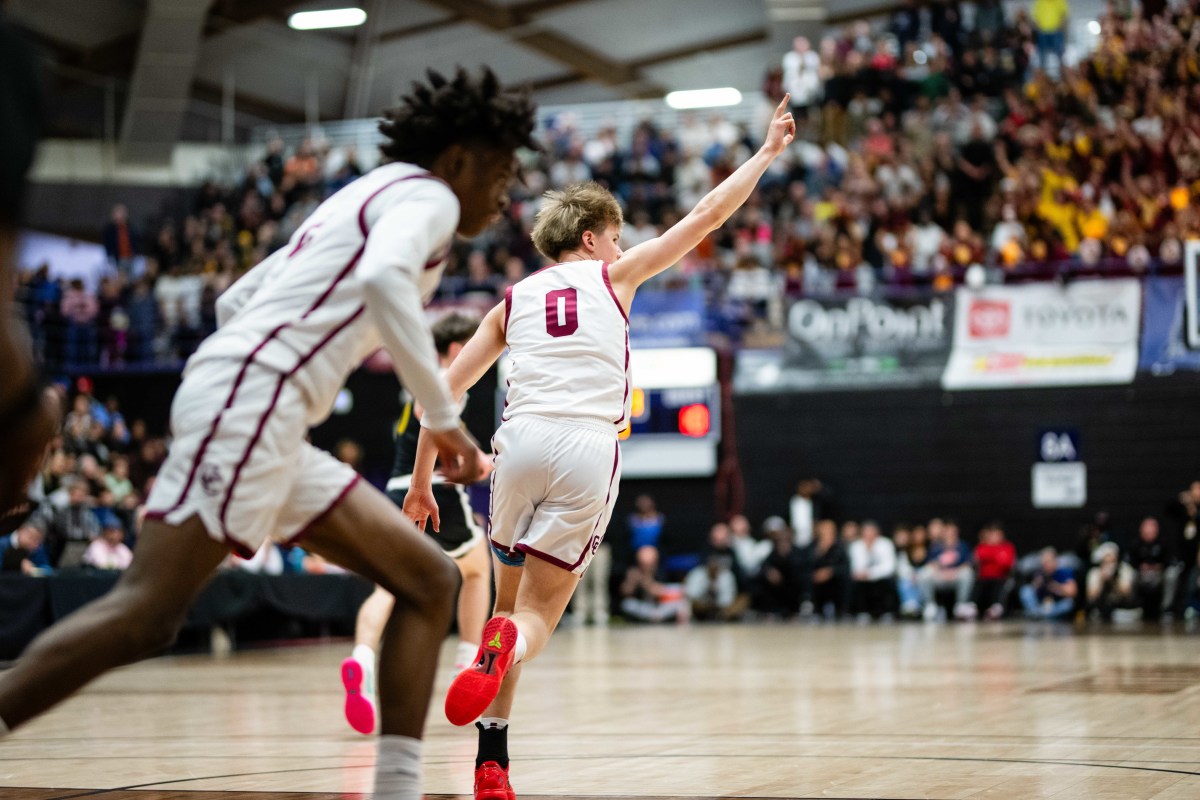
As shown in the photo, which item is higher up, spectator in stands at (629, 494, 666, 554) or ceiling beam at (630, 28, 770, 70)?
ceiling beam at (630, 28, 770, 70)

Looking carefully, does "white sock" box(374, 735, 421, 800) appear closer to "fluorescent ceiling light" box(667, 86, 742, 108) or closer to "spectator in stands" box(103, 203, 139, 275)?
"spectator in stands" box(103, 203, 139, 275)

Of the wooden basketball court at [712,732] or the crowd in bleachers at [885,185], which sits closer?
the wooden basketball court at [712,732]

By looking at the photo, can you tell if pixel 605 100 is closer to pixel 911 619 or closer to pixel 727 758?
pixel 911 619

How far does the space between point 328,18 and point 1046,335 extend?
1507cm

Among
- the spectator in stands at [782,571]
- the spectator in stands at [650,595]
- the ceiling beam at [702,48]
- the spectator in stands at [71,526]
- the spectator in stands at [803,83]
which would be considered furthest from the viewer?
the ceiling beam at [702,48]

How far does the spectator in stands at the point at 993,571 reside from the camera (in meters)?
18.9

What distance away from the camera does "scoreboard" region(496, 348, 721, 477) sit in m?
20.1

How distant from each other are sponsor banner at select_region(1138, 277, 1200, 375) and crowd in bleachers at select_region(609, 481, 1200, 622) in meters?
1.57

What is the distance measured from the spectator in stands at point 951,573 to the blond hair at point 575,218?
14702 millimetres

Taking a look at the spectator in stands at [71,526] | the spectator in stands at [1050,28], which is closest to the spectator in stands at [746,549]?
the spectator in stands at [1050,28]

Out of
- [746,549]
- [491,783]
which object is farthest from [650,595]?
[491,783]

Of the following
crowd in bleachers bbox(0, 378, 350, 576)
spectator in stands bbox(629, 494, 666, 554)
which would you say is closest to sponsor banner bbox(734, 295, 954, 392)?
spectator in stands bbox(629, 494, 666, 554)

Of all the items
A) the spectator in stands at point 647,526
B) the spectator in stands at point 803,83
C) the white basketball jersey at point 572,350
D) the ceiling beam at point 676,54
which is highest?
the ceiling beam at point 676,54

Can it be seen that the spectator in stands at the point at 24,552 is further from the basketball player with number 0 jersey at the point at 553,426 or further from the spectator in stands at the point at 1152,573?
the spectator in stands at the point at 1152,573
